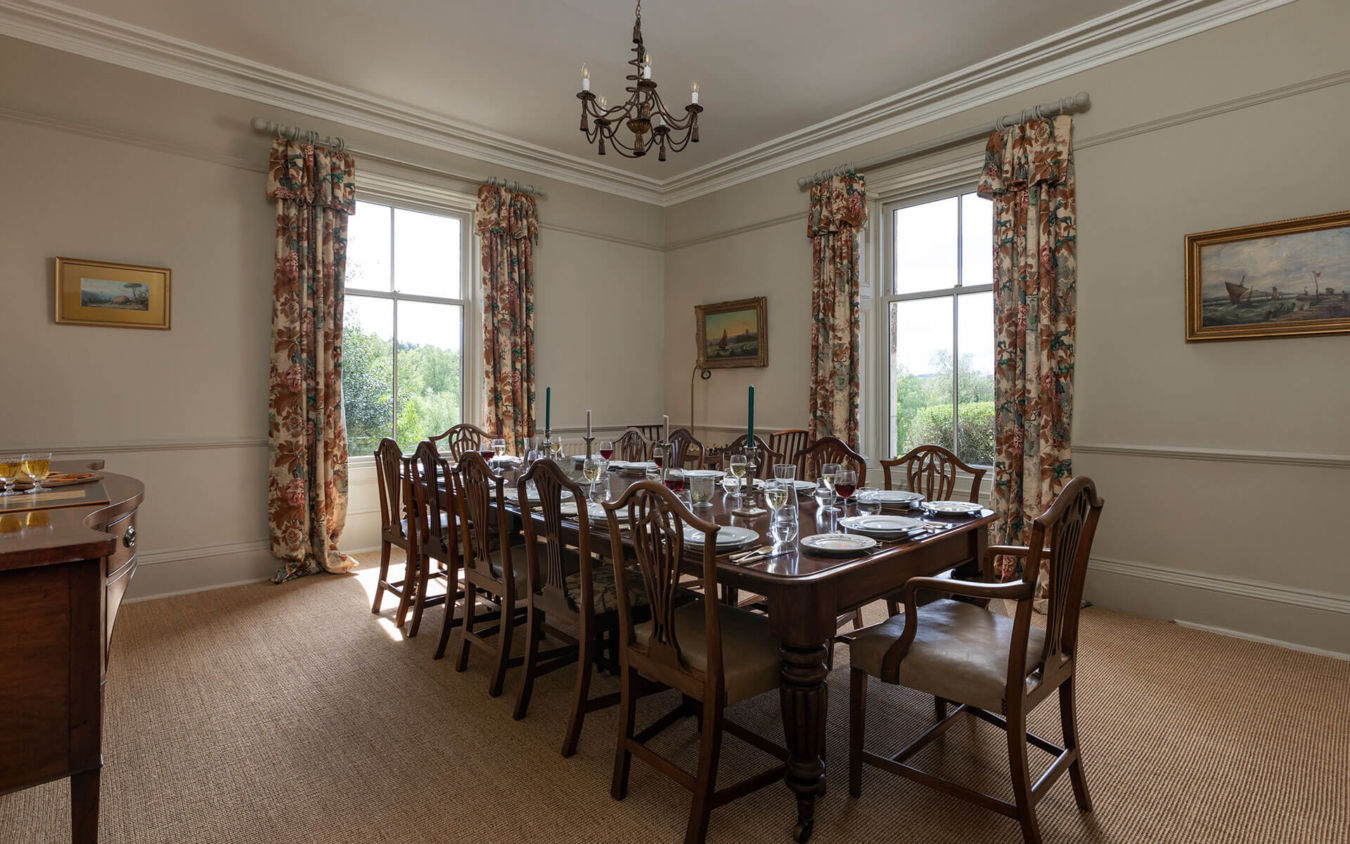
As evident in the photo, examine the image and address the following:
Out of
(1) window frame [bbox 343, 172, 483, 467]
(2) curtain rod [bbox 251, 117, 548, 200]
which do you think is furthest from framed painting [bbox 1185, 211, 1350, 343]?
(1) window frame [bbox 343, 172, 483, 467]

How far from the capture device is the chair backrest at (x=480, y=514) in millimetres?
2613

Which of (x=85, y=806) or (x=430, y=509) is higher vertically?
(x=430, y=509)

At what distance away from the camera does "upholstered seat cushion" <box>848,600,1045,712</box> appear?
178 centimetres

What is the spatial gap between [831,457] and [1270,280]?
7.54ft

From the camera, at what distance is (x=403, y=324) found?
17.1 feet

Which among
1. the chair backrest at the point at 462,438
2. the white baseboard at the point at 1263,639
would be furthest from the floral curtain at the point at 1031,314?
the chair backrest at the point at 462,438

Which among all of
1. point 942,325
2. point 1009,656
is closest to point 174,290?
point 1009,656

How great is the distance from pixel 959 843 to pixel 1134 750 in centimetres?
94

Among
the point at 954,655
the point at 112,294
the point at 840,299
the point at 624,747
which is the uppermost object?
the point at 840,299

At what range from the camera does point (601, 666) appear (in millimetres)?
2977

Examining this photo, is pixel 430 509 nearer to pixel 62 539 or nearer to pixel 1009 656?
pixel 62 539

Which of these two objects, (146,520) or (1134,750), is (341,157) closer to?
(146,520)

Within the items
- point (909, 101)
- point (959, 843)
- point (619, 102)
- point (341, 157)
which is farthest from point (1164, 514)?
point (341, 157)

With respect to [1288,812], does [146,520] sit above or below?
above
